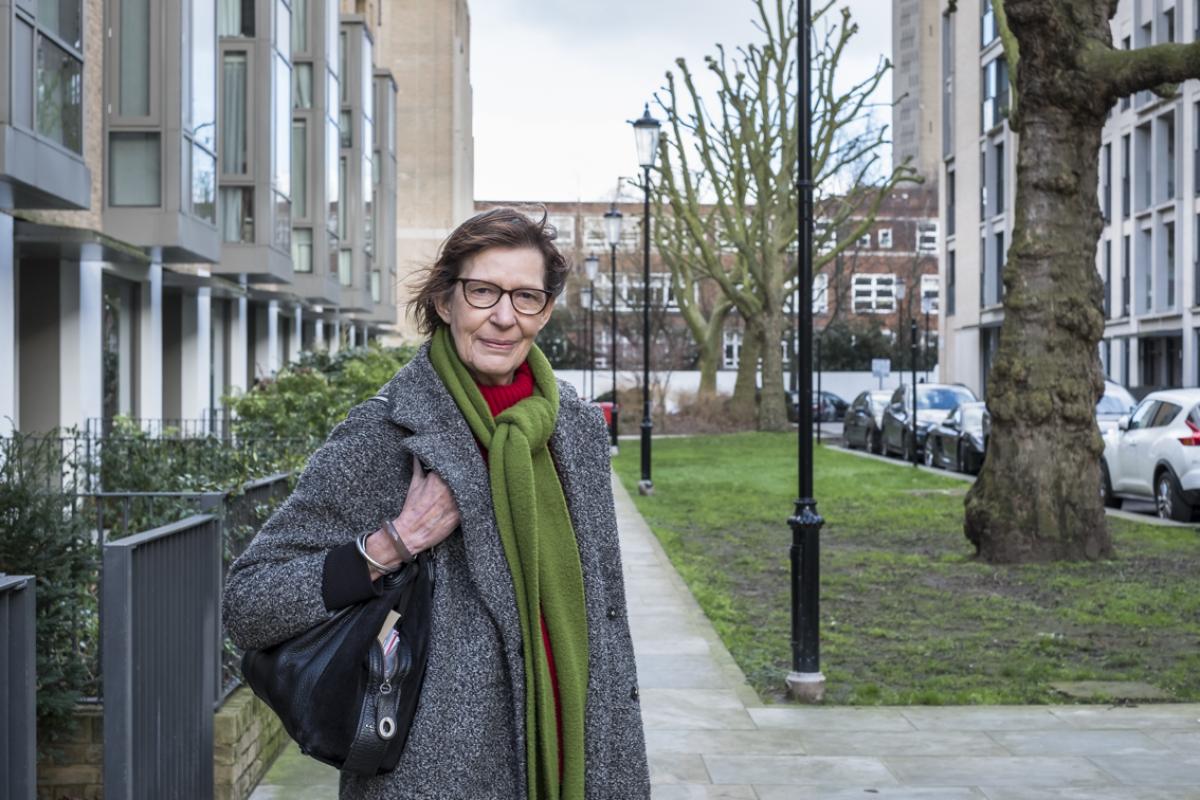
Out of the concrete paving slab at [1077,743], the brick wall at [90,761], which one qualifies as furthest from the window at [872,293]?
the brick wall at [90,761]

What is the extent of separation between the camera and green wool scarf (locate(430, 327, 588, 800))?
2.83 metres

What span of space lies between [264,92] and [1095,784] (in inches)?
882

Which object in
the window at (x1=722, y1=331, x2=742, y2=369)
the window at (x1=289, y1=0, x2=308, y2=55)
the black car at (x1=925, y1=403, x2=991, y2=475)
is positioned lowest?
the black car at (x1=925, y1=403, x2=991, y2=475)

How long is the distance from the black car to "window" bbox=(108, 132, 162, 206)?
13.6 meters

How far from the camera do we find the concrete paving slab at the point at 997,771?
683 centimetres

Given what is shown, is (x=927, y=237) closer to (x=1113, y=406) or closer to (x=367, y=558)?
(x=1113, y=406)

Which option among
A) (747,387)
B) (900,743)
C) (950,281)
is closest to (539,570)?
(900,743)

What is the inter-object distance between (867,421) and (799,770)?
103ft

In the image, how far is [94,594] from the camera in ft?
20.5

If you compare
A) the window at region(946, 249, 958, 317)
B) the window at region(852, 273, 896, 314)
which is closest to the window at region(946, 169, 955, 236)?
the window at region(946, 249, 958, 317)

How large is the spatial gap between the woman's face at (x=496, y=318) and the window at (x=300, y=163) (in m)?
31.7

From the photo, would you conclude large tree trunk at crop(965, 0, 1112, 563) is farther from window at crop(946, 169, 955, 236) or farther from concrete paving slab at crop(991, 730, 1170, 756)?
window at crop(946, 169, 955, 236)

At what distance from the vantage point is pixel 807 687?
28.3ft

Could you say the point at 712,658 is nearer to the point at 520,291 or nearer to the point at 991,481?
the point at 991,481
